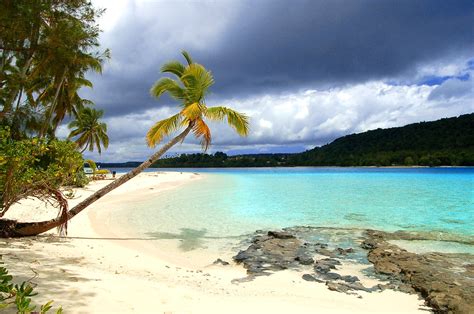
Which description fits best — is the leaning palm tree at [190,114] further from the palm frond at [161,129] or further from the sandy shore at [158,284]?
the sandy shore at [158,284]

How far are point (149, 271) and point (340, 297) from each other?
3.78m

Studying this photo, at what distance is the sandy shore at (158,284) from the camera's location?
170 inches

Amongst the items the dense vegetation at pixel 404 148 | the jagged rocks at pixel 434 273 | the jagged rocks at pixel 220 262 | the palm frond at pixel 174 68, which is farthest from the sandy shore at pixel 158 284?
the dense vegetation at pixel 404 148

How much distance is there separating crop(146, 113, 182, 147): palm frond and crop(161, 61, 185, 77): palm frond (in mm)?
2401

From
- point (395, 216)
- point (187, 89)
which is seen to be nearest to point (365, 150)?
point (395, 216)

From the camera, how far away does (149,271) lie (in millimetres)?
6695

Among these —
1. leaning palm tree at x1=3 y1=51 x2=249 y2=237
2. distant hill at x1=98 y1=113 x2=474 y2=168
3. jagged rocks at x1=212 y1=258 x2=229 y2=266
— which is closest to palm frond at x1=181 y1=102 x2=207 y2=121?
leaning palm tree at x1=3 y1=51 x2=249 y2=237

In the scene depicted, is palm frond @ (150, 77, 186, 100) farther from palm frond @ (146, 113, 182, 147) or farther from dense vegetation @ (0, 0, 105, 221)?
dense vegetation @ (0, 0, 105, 221)

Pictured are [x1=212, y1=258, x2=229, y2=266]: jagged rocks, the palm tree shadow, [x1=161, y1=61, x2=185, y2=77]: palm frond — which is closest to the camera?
[x1=212, y1=258, x2=229, y2=266]: jagged rocks

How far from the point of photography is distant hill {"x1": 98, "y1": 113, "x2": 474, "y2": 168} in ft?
257

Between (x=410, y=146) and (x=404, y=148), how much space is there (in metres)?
1.63

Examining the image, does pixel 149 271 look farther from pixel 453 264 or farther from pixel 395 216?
pixel 395 216

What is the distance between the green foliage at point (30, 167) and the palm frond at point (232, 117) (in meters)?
4.81

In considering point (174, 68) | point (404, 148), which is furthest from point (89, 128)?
point (404, 148)
